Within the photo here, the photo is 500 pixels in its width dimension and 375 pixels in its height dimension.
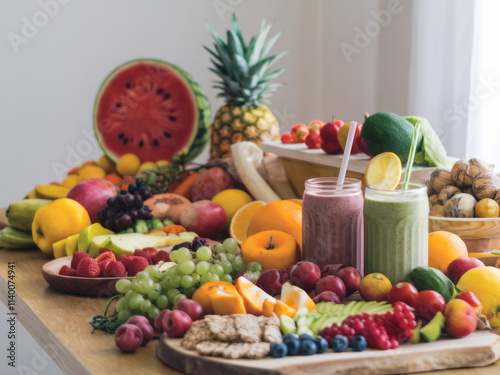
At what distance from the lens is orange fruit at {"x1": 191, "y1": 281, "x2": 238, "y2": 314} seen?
1058 mm

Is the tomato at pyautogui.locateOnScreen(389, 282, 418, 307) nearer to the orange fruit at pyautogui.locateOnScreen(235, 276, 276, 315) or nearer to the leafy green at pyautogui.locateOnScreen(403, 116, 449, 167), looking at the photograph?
the orange fruit at pyautogui.locateOnScreen(235, 276, 276, 315)

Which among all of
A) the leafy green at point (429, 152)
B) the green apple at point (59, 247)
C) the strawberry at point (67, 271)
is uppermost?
the leafy green at point (429, 152)

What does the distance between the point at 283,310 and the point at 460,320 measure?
0.29m

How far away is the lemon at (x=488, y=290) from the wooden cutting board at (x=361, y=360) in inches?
4.3

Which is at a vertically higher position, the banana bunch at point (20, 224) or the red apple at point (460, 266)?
the red apple at point (460, 266)

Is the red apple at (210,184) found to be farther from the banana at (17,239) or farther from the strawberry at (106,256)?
the strawberry at (106,256)

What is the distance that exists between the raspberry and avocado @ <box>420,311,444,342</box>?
2.39 ft

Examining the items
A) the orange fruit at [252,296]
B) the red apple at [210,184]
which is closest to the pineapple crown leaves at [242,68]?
the red apple at [210,184]

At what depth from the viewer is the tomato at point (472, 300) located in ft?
3.33

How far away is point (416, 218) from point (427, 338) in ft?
0.88

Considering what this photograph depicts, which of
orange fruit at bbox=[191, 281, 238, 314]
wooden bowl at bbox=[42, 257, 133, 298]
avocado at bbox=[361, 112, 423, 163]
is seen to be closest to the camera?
orange fruit at bbox=[191, 281, 238, 314]

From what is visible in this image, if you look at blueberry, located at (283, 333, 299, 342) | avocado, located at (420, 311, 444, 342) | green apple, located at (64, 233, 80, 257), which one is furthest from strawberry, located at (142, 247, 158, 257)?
avocado, located at (420, 311, 444, 342)

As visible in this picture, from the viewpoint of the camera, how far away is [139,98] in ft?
8.59

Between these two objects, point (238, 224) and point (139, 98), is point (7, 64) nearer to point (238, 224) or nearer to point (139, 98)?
point (139, 98)
